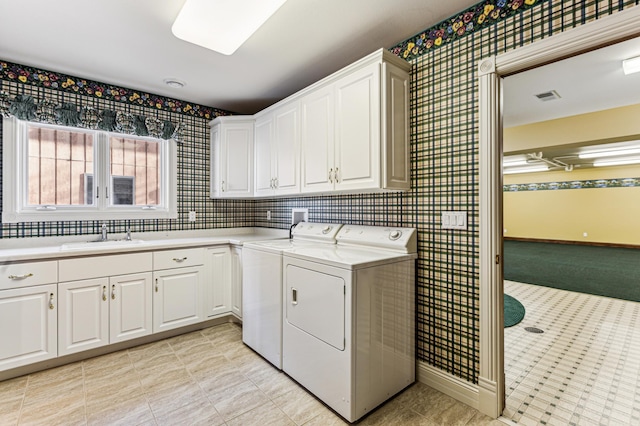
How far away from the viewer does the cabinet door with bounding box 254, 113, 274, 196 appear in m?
3.03

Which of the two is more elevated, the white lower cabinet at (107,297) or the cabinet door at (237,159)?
the cabinet door at (237,159)

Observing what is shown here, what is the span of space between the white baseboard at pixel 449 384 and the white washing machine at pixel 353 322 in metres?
0.09

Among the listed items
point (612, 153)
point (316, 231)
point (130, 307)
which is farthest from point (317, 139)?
point (612, 153)

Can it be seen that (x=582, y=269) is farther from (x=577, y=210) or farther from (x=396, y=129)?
(x=396, y=129)

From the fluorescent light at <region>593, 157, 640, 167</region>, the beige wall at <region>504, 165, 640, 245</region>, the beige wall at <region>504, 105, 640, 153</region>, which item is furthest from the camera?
the beige wall at <region>504, 165, 640, 245</region>

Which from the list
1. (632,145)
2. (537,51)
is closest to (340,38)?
(537,51)

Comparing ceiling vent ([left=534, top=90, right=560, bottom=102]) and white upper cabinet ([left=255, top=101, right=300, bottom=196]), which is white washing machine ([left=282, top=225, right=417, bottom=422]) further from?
ceiling vent ([left=534, top=90, right=560, bottom=102])

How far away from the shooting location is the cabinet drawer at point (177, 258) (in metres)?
2.71

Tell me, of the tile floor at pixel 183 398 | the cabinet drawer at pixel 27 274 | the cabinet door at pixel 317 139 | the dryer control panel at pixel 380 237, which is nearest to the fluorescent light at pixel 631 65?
the dryer control panel at pixel 380 237

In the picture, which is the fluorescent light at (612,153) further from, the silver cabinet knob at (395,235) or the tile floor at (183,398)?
the tile floor at (183,398)

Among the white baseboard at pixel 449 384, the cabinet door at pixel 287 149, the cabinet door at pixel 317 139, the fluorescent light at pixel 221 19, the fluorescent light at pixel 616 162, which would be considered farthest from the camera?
the fluorescent light at pixel 616 162

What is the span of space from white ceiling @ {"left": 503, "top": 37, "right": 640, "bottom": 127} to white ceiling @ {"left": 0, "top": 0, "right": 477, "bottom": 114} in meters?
1.25

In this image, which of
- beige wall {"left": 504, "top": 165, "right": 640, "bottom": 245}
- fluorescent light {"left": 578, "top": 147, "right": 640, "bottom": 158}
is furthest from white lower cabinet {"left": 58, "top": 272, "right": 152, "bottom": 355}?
beige wall {"left": 504, "top": 165, "right": 640, "bottom": 245}

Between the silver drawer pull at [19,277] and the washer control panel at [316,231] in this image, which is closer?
the silver drawer pull at [19,277]
